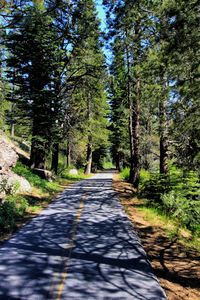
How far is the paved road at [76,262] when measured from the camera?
5504 millimetres

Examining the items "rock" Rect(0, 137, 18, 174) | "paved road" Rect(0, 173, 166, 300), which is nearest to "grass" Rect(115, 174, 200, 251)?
"paved road" Rect(0, 173, 166, 300)

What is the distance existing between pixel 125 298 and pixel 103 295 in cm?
40

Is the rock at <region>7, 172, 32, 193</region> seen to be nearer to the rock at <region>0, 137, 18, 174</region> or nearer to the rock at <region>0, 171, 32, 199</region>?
the rock at <region>0, 171, 32, 199</region>

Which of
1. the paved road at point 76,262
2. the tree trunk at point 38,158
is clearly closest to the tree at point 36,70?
the tree trunk at point 38,158

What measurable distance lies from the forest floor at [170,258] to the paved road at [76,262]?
303mm

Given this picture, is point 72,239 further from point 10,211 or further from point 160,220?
point 160,220

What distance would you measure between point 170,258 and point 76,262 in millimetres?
2530

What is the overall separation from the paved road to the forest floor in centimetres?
30

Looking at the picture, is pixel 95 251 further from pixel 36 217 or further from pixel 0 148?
pixel 0 148

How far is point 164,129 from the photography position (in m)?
13.6

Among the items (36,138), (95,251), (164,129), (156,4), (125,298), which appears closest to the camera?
→ (125,298)

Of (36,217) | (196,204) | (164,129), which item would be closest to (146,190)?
(164,129)

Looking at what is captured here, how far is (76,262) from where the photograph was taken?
22.7 feet

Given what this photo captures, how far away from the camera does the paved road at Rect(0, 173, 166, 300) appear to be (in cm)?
550
